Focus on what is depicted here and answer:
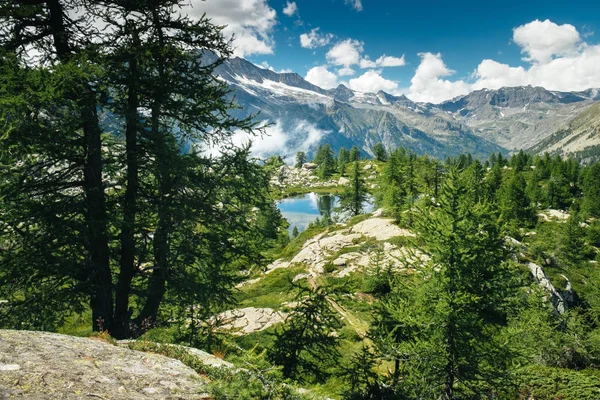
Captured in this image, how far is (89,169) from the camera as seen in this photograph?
8.40 m

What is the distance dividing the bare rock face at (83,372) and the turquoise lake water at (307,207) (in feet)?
331

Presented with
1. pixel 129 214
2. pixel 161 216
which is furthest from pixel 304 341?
pixel 129 214

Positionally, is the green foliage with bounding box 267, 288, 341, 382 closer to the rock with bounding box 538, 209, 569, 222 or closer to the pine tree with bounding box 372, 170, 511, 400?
the pine tree with bounding box 372, 170, 511, 400

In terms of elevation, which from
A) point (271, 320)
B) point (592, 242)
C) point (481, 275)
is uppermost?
point (481, 275)

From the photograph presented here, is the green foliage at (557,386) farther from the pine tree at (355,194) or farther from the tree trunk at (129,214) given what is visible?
the pine tree at (355,194)

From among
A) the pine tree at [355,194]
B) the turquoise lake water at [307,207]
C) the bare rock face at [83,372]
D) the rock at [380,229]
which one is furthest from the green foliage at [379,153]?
the bare rock face at [83,372]

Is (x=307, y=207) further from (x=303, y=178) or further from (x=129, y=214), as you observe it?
(x=129, y=214)

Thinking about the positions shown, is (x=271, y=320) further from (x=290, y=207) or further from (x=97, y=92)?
(x=290, y=207)

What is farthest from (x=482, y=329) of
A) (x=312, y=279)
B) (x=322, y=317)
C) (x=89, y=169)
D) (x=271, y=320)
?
(x=312, y=279)

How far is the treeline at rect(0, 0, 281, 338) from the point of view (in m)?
7.31

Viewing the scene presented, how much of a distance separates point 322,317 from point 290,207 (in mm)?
131177

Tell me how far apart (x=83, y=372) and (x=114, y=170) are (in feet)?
16.0

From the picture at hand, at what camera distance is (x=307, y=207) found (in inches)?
5561

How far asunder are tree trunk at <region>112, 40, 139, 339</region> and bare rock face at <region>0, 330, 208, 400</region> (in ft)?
9.09
